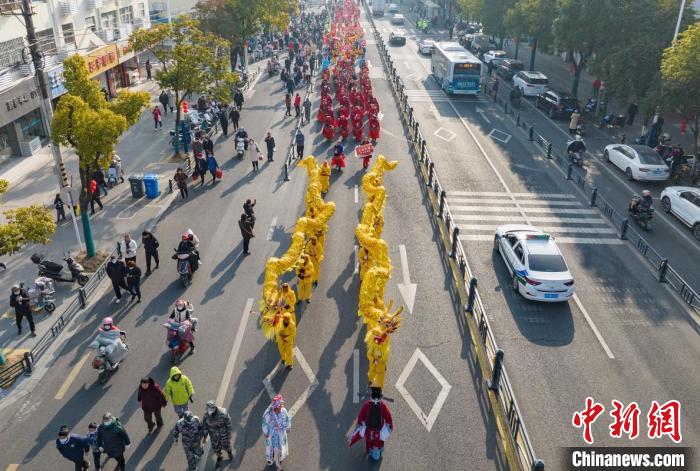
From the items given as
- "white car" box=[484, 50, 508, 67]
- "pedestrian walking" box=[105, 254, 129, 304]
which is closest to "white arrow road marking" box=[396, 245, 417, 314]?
"pedestrian walking" box=[105, 254, 129, 304]

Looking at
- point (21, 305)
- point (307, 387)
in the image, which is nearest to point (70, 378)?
point (21, 305)

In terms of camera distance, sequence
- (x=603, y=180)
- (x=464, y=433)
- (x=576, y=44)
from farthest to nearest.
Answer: (x=576, y=44) → (x=603, y=180) → (x=464, y=433)

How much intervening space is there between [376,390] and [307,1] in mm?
125623

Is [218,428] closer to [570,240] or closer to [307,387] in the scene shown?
[307,387]

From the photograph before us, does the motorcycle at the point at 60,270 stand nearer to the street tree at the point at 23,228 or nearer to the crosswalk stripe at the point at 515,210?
the street tree at the point at 23,228

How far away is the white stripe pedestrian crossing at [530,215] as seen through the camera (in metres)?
22.6

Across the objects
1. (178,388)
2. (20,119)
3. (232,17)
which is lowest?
(178,388)

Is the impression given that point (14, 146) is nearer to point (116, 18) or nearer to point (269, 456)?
point (116, 18)

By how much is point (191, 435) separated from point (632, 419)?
33.4 ft

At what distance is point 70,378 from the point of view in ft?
47.1

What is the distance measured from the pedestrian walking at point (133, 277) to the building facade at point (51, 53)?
7971 mm

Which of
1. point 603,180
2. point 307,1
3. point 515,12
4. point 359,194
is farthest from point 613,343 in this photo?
point 307,1

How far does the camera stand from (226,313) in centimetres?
1700

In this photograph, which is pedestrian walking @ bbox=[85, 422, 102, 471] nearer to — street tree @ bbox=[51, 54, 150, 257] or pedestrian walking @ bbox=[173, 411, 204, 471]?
pedestrian walking @ bbox=[173, 411, 204, 471]
